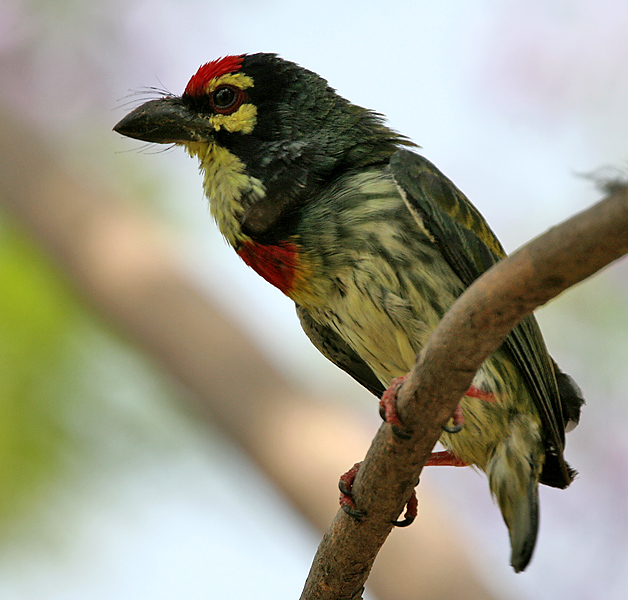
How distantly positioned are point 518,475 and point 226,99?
1.68 metres

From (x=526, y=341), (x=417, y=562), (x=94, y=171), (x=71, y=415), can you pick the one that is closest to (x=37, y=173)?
(x=94, y=171)

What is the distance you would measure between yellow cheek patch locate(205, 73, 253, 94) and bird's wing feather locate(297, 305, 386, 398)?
2.77 feet

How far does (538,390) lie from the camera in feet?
8.85

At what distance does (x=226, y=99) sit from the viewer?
3199 mm

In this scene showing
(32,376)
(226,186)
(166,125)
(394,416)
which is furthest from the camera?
(32,376)

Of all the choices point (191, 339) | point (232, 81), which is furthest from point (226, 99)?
point (191, 339)

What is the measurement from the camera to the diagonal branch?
4.96 ft

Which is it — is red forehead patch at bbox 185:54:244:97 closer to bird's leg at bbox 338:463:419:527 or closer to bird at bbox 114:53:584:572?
bird at bbox 114:53:584:572

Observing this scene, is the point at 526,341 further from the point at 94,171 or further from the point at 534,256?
the point at 94,171

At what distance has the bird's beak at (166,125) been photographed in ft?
10.4

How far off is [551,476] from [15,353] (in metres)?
3.70

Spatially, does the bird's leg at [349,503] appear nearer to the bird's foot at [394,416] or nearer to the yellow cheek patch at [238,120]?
the bird's foot at [394,416]

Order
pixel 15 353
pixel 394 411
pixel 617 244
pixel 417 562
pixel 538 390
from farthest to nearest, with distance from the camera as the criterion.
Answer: pixel 15 353 < pixel 417 562 < pixel 538 390 < pixel 394 411 < pixel 617 244

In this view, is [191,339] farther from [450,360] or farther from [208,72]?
[450,360]
